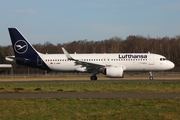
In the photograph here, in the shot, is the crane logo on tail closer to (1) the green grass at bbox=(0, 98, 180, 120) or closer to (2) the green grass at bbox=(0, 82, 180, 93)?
(2) the green grass at bbox=(0, 82, 180, 93)

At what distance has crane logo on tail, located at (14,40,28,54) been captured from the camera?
44.1m

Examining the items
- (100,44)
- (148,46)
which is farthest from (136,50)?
(100,44)

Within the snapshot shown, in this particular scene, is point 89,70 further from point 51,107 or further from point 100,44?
point 100,44

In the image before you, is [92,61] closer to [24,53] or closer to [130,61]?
[130,61]

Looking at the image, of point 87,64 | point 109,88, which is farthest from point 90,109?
point 87,64

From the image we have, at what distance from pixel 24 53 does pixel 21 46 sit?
0.96 m

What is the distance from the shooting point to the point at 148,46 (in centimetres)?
11281

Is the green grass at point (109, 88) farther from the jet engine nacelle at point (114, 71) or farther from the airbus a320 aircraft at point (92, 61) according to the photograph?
the airbus a320 aircraft at point (92, 61)

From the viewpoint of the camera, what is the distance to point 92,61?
4291 cm

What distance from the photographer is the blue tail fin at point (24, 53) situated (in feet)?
143

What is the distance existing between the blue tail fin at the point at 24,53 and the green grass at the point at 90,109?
994 inches

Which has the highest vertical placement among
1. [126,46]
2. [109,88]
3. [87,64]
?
[126,46]

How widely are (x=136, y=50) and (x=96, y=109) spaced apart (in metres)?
92.5

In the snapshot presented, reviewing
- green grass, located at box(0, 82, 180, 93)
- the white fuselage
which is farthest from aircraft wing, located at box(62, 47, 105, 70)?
green grass, located at box(0, 82, 180, 93)
